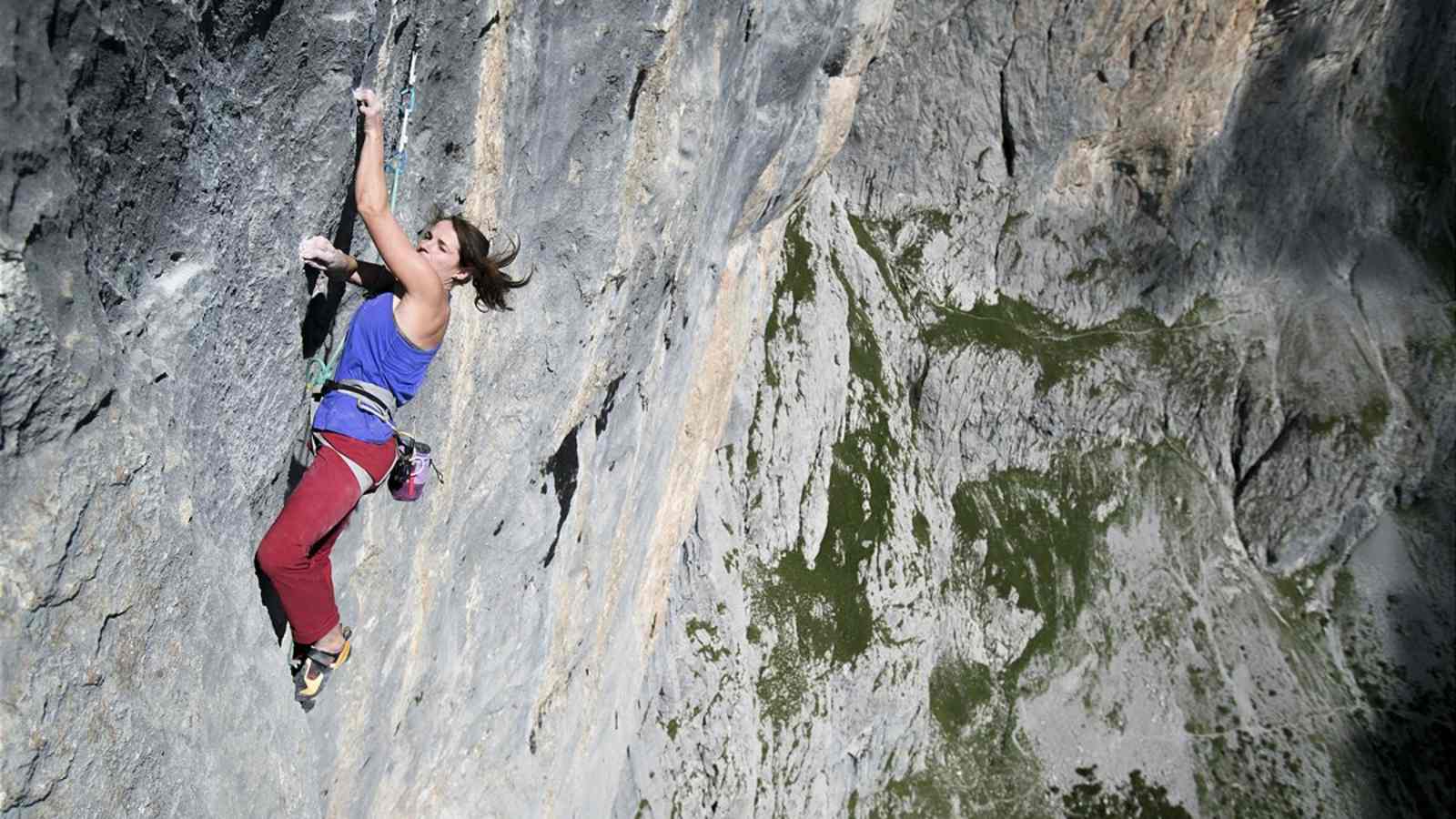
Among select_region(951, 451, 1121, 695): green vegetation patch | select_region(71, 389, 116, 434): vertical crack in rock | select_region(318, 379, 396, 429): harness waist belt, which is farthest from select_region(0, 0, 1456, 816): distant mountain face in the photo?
select_region(318, 379, 396, 429): harness waist belt

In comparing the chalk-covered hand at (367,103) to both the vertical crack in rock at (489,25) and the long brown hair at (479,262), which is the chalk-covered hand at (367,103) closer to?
the long brown hair at (479,262)

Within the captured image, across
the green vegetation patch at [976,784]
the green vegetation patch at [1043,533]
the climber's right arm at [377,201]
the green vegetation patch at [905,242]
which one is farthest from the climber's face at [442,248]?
the green vegetation patch at [1043,533]

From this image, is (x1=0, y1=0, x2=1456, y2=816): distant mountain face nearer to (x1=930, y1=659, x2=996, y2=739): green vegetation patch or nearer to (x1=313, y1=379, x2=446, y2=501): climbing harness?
Result: (x1=930, y1=659, x2=996, y2=739): green vegetation patch

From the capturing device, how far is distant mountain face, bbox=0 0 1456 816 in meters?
4.61

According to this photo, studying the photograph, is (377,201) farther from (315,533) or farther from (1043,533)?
(1043,533)

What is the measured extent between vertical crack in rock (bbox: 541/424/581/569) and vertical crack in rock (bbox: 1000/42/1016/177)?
30311mm

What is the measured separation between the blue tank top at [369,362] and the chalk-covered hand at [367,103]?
1.14 meters

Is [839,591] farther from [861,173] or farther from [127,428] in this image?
[127,428]

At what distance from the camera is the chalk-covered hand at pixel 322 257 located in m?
5.99

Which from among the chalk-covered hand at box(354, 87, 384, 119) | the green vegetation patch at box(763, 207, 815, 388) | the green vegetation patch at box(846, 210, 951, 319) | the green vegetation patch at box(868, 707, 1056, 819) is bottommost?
the chalk-covered hand at box(354, 87, 384, 119)

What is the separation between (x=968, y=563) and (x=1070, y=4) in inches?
793

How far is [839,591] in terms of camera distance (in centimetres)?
2881

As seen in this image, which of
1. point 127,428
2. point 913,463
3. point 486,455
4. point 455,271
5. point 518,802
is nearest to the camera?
point 127,428

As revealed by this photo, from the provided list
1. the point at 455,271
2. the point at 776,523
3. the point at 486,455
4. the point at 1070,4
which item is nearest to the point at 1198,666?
the point at 776,523
